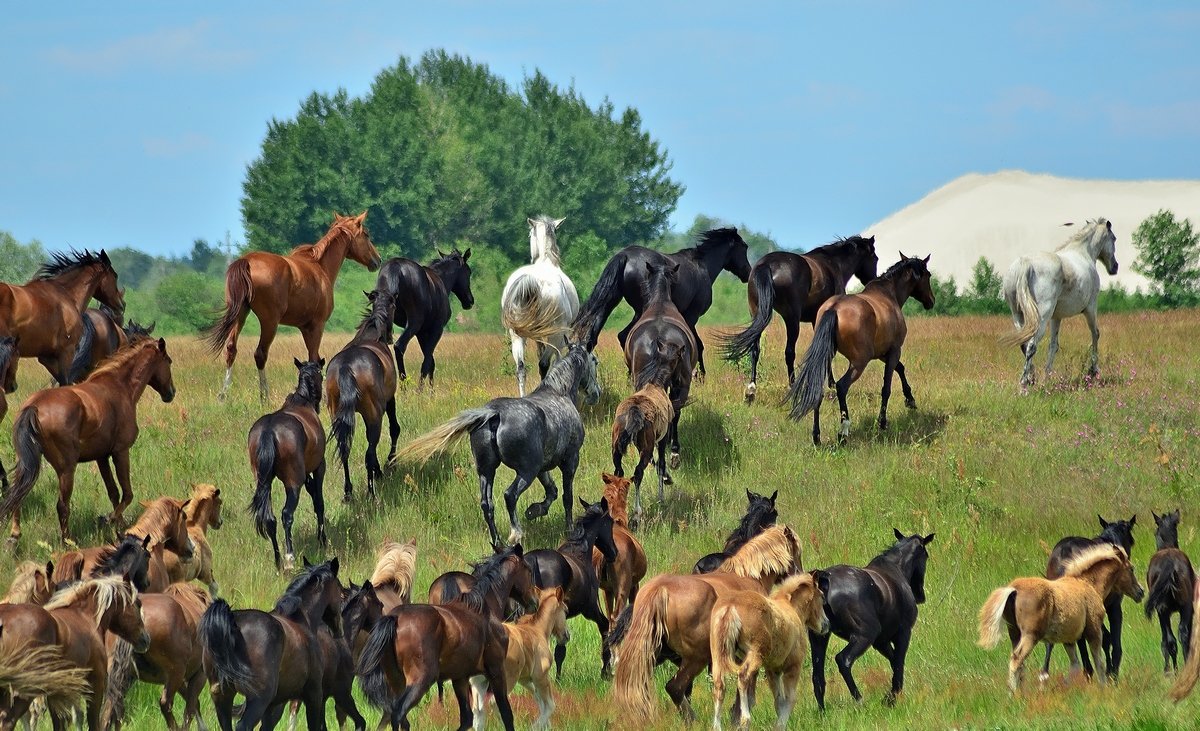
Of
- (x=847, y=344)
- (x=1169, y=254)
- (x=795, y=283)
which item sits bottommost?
(x=847, y=344)

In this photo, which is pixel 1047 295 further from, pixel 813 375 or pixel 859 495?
pixel 859 495

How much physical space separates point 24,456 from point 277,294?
218 inches

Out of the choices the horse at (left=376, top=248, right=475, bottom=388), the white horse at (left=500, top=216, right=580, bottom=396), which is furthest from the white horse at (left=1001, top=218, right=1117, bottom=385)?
the horse at (left=376, top=248, right=475, bottom=388)

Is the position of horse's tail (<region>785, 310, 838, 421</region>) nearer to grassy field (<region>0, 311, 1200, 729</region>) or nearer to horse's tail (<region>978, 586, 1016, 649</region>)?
grassy field (<region>0, 311, 1200, 729</region>)

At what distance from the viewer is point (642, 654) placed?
771cm

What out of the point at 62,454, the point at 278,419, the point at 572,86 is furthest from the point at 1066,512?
the point at 572,86

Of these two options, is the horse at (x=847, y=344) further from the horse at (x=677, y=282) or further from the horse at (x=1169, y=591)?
the horse at (x=1169, y=591)

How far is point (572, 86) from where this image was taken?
82188 mm

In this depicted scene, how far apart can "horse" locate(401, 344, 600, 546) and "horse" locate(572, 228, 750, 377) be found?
284 centimetres

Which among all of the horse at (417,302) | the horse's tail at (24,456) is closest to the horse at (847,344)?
the horse at (417,302)

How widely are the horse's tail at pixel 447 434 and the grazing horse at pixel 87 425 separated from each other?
2.73 metres

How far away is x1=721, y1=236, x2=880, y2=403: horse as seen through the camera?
683 inches

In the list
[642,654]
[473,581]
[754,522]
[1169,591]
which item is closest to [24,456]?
[473,581]

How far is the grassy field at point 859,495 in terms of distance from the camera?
9.11 meters
